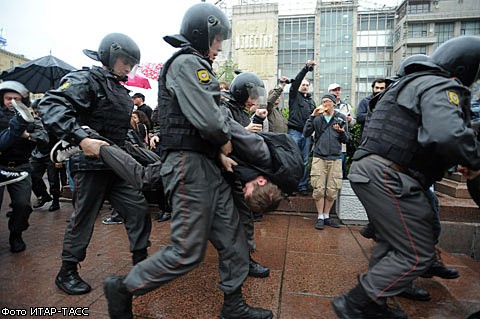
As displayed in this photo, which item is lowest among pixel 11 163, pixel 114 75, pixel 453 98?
pixel 11 163

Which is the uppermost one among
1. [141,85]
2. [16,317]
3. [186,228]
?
[141,85]

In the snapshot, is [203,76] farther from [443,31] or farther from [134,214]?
[443,31]

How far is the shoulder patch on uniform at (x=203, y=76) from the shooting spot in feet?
6.60

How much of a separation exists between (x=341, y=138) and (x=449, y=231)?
6.36ft

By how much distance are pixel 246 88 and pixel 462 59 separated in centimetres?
188

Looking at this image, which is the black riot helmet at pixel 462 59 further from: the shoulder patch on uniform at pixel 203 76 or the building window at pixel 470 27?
the building window at pixel 470 27

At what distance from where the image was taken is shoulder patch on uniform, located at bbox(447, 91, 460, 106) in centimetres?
188

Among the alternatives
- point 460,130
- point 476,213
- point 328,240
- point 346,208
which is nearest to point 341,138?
point 346,208

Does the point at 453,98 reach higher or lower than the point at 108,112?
higher

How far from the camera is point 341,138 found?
4949mm

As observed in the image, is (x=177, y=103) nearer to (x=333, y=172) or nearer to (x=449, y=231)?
(x=333, y=172)

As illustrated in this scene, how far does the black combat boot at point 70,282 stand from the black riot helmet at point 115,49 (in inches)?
74.0

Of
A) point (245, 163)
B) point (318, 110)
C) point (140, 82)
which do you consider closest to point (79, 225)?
point (245, 163)

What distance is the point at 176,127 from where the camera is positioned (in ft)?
6.97
